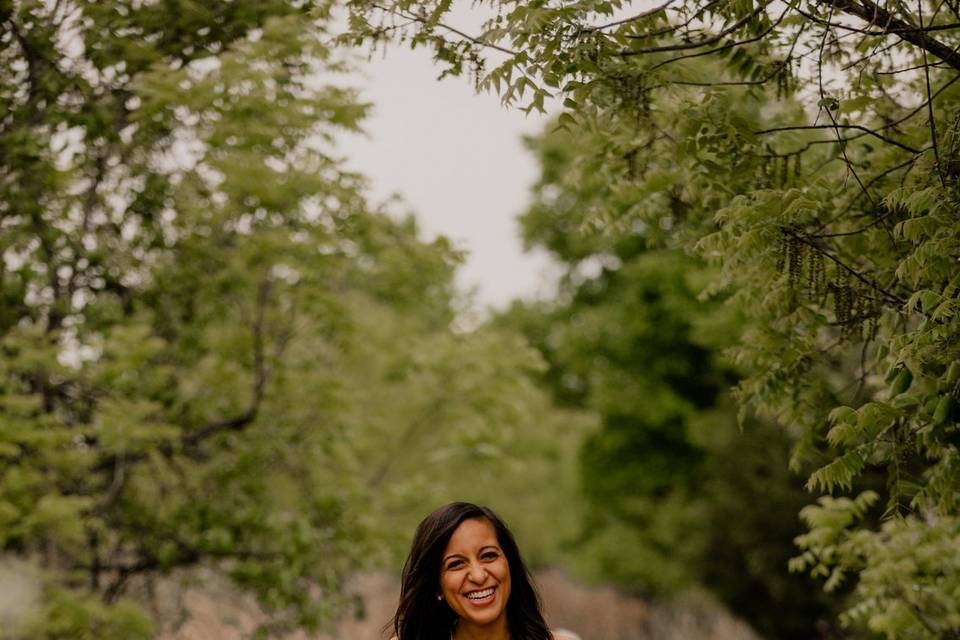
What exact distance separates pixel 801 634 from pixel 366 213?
903cm

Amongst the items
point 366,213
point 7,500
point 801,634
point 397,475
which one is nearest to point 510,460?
point 366,213

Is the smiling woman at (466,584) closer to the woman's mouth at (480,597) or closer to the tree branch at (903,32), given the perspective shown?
the woman's mouth at (480,597)

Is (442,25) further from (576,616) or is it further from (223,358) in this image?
(576,616)

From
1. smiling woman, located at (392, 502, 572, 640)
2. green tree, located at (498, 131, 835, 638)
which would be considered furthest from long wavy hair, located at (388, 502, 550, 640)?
green tree, located at (498, 131, 835, 638)

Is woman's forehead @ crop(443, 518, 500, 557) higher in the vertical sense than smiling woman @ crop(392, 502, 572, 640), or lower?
higher

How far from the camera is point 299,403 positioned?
33.0ft

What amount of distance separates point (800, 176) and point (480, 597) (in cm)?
229

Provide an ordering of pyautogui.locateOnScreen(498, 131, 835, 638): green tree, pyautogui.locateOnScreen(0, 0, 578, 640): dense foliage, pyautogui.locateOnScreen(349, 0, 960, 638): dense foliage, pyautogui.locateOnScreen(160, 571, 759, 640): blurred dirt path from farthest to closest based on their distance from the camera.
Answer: pyautogui.locateOnScreen(498, 131, 835, 638): green tree < pyautogui.locateOnScreen(160, 571, 759, 640): blurred dirt path < pyautogui.locateOnScreen(0, 0, 578, 640): dense foliage < pyautogui.locateOnScreen(349, 0, 960, 638): dense foliage

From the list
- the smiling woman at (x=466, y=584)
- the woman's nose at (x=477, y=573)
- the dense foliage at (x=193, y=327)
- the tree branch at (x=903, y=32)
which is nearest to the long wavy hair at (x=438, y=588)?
the smiling woman at (x=466, y=584)

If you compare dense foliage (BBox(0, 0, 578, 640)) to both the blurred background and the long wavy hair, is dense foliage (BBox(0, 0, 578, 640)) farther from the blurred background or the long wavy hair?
the long wavy hair

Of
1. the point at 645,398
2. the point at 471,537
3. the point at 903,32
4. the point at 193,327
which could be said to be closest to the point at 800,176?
the point at 903,32

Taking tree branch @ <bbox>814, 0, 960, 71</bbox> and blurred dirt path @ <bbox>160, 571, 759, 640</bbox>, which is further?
blurred dirt path @ <bbox>160, 571, 759, 640</bbox>

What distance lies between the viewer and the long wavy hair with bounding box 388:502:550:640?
12.3ft

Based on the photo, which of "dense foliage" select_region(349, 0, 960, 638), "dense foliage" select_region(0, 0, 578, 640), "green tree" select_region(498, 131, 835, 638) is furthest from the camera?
"green tree" select_region(498, 131, 835, 638)
